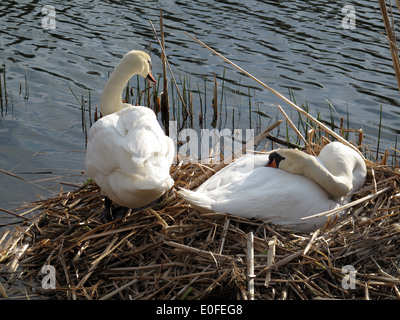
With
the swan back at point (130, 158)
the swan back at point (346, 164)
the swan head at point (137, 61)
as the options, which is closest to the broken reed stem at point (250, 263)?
the swan back at point (130, 158)

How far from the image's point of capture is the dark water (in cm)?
745

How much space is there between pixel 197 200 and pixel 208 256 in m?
0.46

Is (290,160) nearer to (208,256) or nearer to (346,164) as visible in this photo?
(346,164)

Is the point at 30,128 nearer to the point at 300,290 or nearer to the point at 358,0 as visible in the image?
the point at 300,290

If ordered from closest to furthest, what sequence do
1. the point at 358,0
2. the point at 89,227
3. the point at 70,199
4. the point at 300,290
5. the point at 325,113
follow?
the point at 300,290
the point at 89,227
the point at 70,199
the point at 325,113
the point at 358,0

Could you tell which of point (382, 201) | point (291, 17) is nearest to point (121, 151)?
point (382, 201)

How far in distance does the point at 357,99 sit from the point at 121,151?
230 inches

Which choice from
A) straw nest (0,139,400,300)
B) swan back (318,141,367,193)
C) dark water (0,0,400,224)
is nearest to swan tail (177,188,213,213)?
straw nest (0,139,400,300)

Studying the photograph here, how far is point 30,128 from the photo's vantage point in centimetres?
782

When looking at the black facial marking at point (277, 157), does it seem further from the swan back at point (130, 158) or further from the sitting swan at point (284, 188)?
the swan back at point (130, 158)

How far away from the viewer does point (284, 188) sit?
14.5 ft

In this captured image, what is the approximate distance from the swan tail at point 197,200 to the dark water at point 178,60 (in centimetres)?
251

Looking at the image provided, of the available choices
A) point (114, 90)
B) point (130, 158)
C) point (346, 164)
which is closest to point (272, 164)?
point (346, 164)

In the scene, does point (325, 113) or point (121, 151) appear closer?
point (121, 151)
